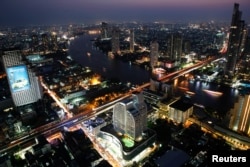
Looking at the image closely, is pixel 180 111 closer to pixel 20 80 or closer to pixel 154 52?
pixel 20 80

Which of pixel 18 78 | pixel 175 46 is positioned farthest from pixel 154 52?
pixel 18 78

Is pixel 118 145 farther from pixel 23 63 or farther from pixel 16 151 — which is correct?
pixel 23 63

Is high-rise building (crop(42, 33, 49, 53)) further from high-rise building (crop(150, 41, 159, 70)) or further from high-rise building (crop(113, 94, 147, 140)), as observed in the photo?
high-rise building (crop(113, 94, 147, 140))

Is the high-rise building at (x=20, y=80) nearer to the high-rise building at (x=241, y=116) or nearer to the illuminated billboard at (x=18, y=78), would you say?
the illuminated billboard at (x=18, y=78)

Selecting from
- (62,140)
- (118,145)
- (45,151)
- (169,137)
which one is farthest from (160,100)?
(45,151)

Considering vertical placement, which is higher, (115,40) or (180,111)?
(115,40)

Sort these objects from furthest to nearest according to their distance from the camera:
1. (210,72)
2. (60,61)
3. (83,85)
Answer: (60,61) → (210,72) → (83,85)
